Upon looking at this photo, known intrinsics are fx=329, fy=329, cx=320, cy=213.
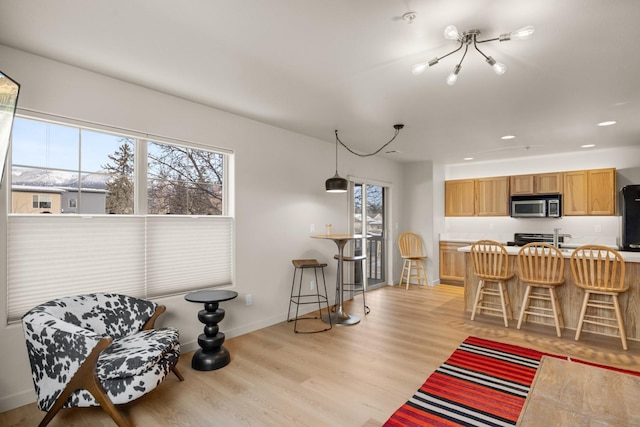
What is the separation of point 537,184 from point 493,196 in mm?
757

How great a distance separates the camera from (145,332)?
8.48 feet

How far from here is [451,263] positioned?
6.66 meters

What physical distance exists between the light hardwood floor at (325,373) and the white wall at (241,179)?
299 millimetres

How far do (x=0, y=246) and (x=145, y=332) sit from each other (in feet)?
3.74

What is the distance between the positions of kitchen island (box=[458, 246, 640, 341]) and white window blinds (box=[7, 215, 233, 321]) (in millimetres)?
3195

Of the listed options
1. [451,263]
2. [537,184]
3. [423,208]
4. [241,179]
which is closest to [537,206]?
[537,184]

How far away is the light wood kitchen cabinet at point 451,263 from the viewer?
6547mm

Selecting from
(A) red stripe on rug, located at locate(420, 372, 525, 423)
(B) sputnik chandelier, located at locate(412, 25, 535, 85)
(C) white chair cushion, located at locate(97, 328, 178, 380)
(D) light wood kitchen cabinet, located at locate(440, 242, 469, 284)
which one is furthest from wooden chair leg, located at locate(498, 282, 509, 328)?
(C) white chair cushion, located at locate(97, 328, 178, 380)

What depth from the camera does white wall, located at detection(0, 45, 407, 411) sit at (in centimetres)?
237

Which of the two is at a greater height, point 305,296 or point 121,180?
point 121,180

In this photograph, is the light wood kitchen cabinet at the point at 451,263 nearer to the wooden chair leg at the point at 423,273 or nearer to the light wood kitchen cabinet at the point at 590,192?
the wooden chair leg at the point at 423,273

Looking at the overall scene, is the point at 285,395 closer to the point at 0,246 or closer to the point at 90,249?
the point at 90,249

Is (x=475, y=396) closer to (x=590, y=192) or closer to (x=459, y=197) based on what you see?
(x=590, y=192)

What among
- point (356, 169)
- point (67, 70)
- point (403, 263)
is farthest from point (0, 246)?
point (403, 263)
